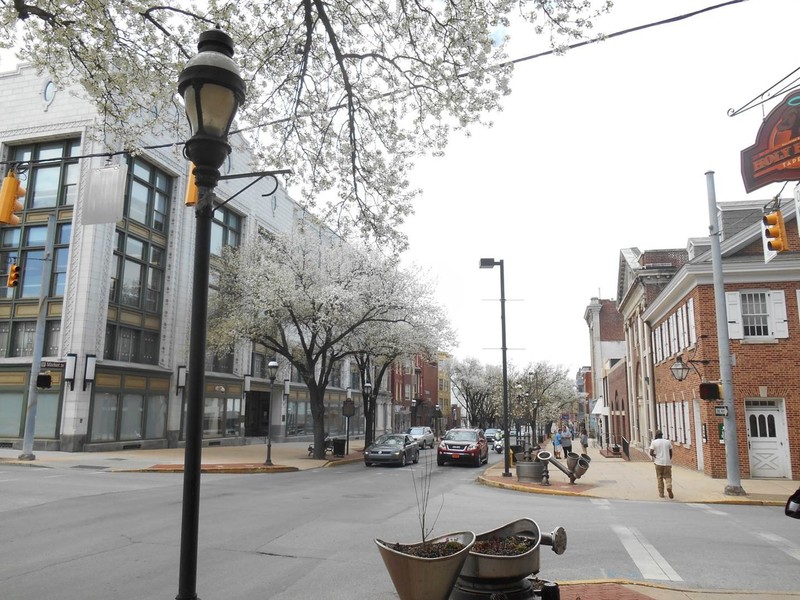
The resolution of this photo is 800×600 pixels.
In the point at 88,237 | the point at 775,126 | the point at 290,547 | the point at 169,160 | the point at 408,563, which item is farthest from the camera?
the point at 169,160

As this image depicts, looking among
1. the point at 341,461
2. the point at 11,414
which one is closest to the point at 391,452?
the point at 341,461

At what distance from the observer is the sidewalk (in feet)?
20.4

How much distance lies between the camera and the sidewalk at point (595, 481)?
20.4 ft

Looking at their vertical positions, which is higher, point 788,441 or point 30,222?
point 30,222

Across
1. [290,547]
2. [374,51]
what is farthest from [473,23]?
[290,547]

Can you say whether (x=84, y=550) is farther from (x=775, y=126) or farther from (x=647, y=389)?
(x=647, y=389)

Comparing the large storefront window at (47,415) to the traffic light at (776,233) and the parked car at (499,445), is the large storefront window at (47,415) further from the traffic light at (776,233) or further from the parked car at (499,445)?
the parked car at (499,445)

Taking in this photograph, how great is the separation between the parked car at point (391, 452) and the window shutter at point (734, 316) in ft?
44.8

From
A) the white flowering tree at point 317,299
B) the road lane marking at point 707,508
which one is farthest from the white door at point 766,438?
the white flowering tree at point 317,299

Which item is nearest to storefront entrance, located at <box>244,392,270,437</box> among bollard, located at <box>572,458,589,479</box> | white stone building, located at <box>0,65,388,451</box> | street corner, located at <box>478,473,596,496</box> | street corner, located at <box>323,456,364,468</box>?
white stone building, located at <box>0,65,388,451</box>

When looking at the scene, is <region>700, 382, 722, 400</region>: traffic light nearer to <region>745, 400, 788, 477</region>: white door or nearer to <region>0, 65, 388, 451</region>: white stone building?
<region>745, 400, 788, 477</region>: white door

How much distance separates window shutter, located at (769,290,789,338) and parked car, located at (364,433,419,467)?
1486 cm

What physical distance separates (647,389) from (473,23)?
28028mm

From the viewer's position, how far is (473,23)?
770 cm
